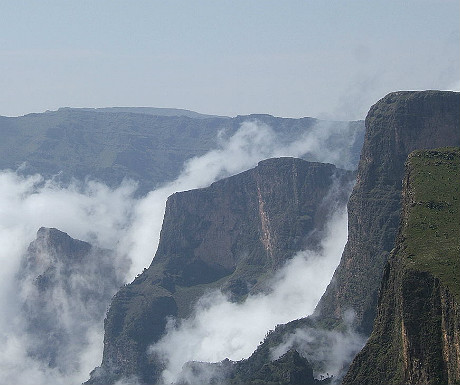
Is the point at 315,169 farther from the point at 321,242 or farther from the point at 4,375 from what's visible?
the point at 4,375

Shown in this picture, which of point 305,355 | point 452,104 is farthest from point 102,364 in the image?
point 452,104

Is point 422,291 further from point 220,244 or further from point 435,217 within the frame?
point 220,244

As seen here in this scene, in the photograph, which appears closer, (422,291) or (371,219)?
(422,291)

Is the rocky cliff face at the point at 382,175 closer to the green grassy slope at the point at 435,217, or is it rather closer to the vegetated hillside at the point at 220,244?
the vegetated hillside at the point at 220,244

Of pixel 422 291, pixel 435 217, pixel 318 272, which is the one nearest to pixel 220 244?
pixel 318 272

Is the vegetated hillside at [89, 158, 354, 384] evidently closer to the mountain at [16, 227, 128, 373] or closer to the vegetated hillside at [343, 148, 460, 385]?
the mountain at [16, 227, 128, 373]

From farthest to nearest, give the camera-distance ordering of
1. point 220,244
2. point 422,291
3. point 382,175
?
point 220,244 < point 382,175 < point 422,291

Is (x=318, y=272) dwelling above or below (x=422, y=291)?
above
